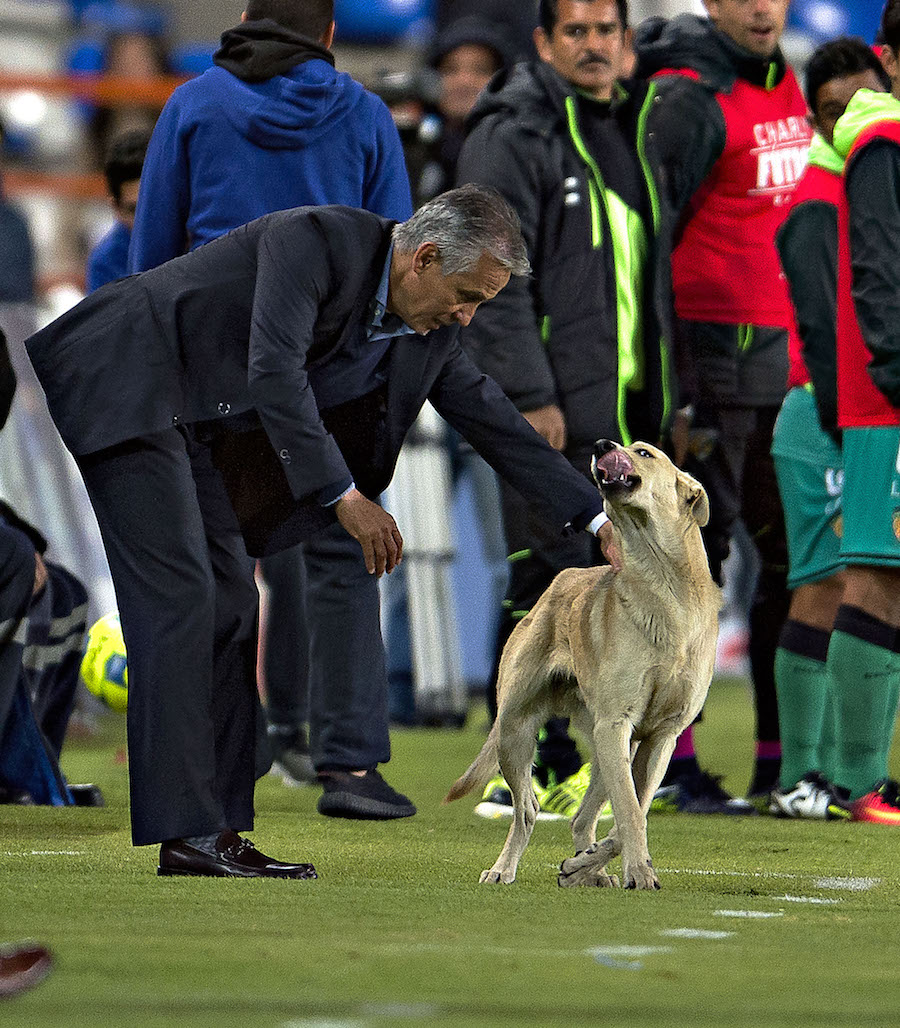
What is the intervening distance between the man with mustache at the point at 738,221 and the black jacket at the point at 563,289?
311 mm

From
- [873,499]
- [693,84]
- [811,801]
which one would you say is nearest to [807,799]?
[811,801]

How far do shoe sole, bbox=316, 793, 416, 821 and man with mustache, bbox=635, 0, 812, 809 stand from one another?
4.37 ft

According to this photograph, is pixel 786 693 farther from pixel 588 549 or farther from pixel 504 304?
pixel 504 304

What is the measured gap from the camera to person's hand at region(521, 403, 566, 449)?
5.49 meters

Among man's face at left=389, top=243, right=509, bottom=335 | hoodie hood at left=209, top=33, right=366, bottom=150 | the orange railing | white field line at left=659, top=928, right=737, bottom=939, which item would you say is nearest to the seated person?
hoodie hood at left=209, top=33, right=366, bottom=150

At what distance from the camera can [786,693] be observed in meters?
5.82

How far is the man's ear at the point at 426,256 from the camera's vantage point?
13.0 feet

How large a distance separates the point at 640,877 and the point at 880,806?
5.46 ft

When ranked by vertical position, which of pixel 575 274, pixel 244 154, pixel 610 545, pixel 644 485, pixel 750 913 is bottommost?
pixel 750 913

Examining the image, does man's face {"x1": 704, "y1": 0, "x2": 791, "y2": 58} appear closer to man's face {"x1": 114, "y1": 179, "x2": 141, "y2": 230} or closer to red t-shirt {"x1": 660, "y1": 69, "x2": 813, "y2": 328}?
red t-shirt {"x1": 660, "y1": 69, "x2": 813, "y2": 328}

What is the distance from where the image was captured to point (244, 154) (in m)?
5.11

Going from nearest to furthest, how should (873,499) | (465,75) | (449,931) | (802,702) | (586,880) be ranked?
(449,931) < (586,880) < (873,499) < (802,702) < (465,75)

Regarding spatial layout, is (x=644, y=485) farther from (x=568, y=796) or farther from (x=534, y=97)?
(x=534, y=97)

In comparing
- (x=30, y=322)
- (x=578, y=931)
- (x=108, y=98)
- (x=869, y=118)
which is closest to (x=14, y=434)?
(x=30, y=322)
